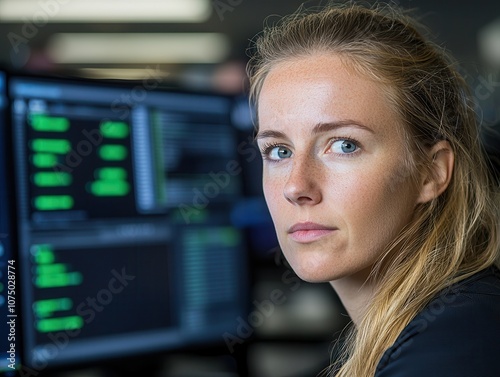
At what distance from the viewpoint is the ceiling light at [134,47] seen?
11.2 ft

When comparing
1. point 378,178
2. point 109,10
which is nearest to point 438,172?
point 378,178

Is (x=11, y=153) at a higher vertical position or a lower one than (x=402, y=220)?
higher

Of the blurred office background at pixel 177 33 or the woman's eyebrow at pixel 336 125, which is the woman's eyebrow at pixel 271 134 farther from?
the blurred office background at pixel 177 33

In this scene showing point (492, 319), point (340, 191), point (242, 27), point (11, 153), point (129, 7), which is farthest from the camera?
point (242, 27)

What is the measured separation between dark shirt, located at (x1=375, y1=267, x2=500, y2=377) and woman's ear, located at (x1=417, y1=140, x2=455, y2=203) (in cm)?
17

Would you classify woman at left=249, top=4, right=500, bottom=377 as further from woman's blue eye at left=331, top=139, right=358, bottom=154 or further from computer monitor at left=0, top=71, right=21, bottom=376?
computer monitor at left=0, top=71, right=21, bottom=376

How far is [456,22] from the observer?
3.37m

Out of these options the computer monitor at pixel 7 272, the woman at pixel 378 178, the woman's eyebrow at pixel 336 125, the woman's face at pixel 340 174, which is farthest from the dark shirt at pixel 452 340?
the computer monitor at pixel 7 272

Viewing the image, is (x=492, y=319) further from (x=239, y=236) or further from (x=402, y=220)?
(x=239, y=236)

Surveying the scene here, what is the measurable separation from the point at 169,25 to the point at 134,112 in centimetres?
204

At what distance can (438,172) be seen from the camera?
1075 millimetres

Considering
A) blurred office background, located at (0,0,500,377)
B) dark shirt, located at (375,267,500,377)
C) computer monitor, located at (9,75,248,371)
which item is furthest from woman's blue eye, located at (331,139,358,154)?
blurred office background, located at (0,0,500,377)

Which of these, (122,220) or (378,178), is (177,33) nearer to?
(122,220)

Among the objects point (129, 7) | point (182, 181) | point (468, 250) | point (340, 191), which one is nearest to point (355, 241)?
point (340, 191)
